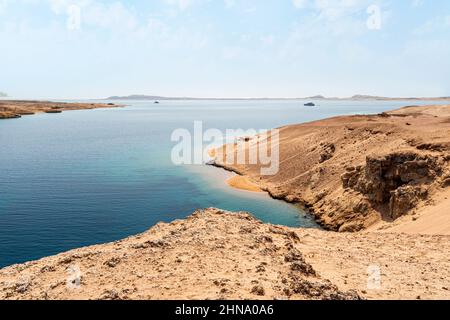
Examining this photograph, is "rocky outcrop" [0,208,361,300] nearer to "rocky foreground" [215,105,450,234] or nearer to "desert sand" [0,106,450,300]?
"desert sand" [0,106,450,300]

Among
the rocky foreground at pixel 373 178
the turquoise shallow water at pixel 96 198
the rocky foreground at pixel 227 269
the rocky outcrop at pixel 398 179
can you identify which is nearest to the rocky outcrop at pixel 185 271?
the rocky foreground at pixel 227 269

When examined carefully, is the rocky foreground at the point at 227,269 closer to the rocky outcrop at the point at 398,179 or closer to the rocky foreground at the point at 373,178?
the rocky foreground at the point at 373,178

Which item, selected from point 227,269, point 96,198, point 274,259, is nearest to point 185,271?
point 227,269

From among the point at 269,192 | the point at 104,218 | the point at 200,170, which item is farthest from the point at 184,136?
the point at 104,218

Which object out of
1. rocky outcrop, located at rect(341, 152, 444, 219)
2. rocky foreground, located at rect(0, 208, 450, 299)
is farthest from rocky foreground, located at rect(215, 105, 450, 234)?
rocky foreground, located at rect(0, 208, 450, 299)

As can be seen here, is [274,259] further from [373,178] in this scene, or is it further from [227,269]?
[373,178]

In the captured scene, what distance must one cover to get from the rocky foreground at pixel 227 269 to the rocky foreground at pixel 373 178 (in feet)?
29.7

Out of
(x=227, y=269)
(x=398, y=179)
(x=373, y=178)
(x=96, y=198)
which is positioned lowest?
(x=96, y=198)

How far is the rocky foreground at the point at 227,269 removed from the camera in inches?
452

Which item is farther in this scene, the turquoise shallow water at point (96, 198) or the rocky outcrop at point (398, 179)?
the rocky outcrop at point (398, 179)

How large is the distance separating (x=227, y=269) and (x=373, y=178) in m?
23.9

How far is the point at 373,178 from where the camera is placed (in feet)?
109

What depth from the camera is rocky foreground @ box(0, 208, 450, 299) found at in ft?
37.7

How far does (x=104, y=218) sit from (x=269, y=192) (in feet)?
61.8
